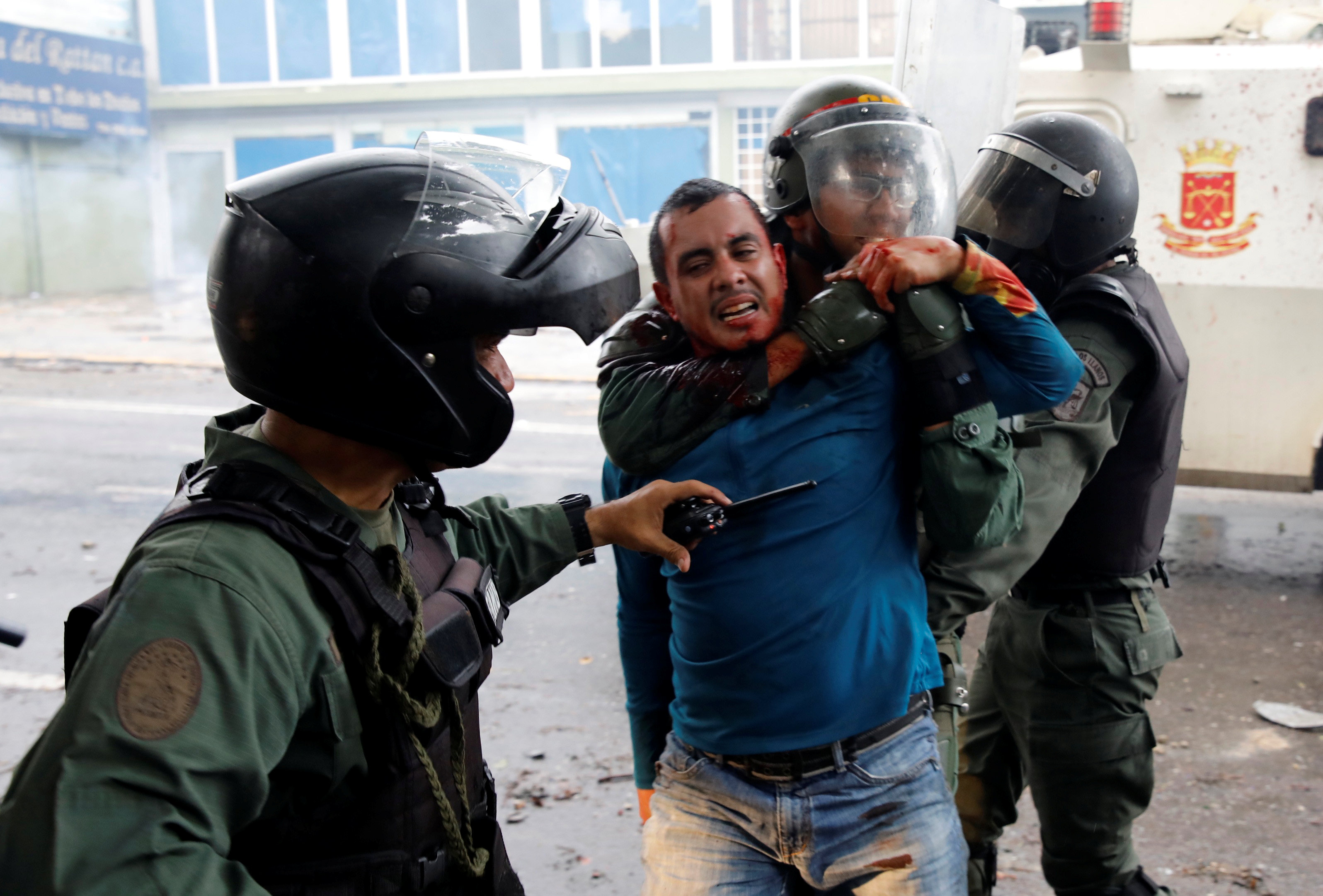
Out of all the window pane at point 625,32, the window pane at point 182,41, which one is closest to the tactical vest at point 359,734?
the window pane at point 625,32

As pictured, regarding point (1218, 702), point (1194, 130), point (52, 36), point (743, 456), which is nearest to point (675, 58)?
point (52, 36)

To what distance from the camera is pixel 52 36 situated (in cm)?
1930

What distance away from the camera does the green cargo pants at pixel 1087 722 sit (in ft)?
8.17

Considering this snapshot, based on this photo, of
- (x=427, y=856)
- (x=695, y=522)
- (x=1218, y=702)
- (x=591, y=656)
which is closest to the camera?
(x=427, y=856)

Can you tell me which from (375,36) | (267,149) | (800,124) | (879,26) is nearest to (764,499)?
(800,124)

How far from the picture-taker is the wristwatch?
5.93ft

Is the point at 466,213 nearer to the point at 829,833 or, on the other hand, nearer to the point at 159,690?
the point at 159,690

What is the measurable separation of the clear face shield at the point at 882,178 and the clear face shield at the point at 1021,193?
2.11ft

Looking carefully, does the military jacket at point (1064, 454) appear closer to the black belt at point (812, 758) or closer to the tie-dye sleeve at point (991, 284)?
the black belt at point (812, 758)

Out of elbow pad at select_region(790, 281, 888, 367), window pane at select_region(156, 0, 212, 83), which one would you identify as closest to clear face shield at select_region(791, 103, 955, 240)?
elbow pad at select_region(790, 281, 888, 367)

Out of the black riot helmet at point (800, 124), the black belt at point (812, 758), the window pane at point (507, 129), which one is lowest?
the black belt at point (812, 758)

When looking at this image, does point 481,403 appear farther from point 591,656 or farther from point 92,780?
point 591,656

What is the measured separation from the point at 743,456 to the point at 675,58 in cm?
2015

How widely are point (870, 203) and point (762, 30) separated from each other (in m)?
19.6
